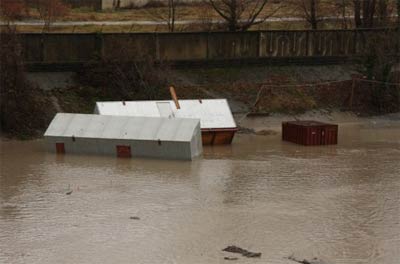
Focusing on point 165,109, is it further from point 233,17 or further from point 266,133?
point 233,17

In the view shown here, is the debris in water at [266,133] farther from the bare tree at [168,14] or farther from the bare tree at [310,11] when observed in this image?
the bare tree at [310,11]

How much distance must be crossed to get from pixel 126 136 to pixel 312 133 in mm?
9348

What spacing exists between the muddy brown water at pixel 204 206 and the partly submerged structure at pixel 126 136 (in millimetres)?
762

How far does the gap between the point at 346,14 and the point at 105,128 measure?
31734 millimetres

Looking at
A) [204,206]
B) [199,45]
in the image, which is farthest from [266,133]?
[204,206]

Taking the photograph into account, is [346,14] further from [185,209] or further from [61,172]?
[185,209]

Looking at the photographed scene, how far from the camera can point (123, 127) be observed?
38094 mm

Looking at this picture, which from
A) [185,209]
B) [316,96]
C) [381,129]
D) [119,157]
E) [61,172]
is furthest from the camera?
[316,96]

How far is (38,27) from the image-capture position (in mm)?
57938

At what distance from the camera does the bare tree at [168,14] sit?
5909cm

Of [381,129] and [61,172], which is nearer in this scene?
[61,172]

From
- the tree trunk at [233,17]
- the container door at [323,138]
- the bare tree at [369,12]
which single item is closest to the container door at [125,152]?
the container door at [323,138]

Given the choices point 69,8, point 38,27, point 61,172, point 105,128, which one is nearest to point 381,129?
point 105,128

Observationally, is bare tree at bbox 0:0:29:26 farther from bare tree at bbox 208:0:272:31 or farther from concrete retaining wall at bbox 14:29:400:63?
bare tree at bbox 208:0:272:31
